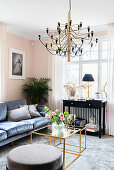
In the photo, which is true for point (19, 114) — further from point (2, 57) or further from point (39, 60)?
point (39, 60)

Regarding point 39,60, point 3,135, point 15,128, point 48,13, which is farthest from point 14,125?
point 39,60

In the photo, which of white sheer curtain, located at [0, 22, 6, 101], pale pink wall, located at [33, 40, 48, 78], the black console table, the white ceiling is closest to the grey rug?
the black console table

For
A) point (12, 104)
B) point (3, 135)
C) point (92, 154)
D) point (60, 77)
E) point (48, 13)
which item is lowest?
point (92, 154)

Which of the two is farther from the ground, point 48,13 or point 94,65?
point 48,13

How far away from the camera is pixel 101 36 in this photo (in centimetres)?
474

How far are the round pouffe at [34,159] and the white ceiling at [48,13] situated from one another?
2.48 m

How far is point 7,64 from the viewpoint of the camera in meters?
4.80

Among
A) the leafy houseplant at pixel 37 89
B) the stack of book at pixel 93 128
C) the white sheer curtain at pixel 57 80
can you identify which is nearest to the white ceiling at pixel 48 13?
the white sheer curtain at pixel 57 80

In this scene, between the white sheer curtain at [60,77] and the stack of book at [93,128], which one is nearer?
the stack of book at [93,128]

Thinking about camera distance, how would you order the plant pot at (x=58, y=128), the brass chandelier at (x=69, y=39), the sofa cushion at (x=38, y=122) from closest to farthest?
1. the brass chandelier at (x=69, y=39)
2. the plant pot at (x=58, y=128)
3. the sofa cushion at (x=38, y=122)

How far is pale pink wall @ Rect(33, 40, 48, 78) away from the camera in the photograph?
5465 mm

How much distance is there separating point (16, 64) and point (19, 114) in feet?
5.09

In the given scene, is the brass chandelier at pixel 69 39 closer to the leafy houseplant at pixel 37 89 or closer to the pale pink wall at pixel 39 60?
the pale pink wall at pixel 39 60

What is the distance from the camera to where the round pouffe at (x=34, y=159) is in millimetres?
1961
